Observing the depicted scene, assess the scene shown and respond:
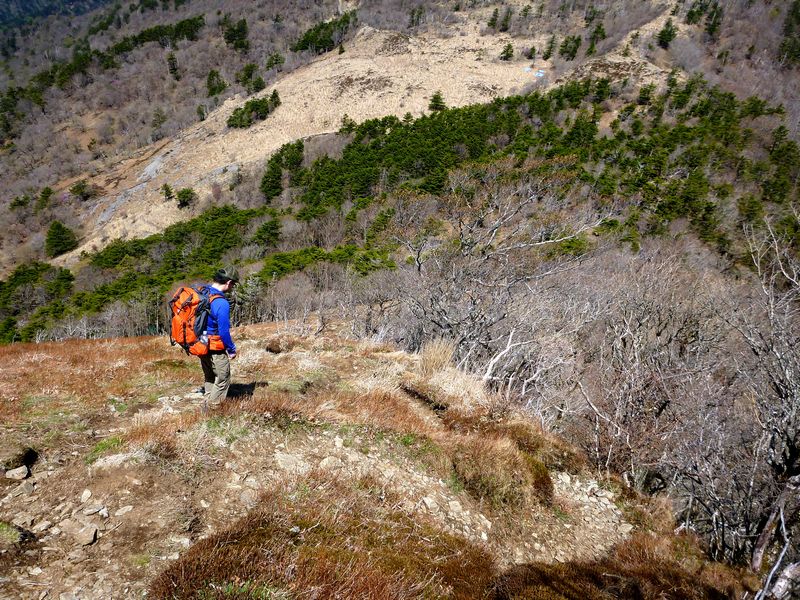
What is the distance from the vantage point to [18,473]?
3773mm

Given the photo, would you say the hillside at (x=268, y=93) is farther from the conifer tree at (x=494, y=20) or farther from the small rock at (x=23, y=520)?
the small rock at (x=23, y=520)

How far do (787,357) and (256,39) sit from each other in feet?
377

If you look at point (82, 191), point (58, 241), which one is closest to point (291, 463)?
point (58, 241)

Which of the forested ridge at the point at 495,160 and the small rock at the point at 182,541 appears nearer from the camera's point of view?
the small rock at the point at 182,541

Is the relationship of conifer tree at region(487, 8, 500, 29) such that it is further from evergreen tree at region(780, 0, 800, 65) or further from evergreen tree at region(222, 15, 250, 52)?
→ evergreen tree at region(222, 15, 250, 52)

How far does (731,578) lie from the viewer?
14.4ft

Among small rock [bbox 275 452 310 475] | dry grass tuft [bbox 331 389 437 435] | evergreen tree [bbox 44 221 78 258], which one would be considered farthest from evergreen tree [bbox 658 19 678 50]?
evergreen tree [bbox 44 221 78 258]

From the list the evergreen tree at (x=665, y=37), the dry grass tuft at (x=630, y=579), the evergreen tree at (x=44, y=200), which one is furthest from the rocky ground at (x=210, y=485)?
the evergreen tree at (x=665, y=37)

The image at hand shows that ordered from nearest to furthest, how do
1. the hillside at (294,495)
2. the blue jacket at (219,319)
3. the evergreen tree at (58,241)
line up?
the hillside at (294,495), the blue jacket at (219,319), the evergreen tree at (58,241)

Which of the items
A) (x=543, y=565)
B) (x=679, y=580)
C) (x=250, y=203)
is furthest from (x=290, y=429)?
(x=250, y=203)

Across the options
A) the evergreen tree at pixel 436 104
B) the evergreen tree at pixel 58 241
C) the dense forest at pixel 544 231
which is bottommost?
the evergreen tree at pixel 58 241

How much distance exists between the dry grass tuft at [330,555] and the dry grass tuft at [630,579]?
32 cm

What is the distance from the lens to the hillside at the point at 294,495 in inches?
116

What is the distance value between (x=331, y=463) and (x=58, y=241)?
6384cm
